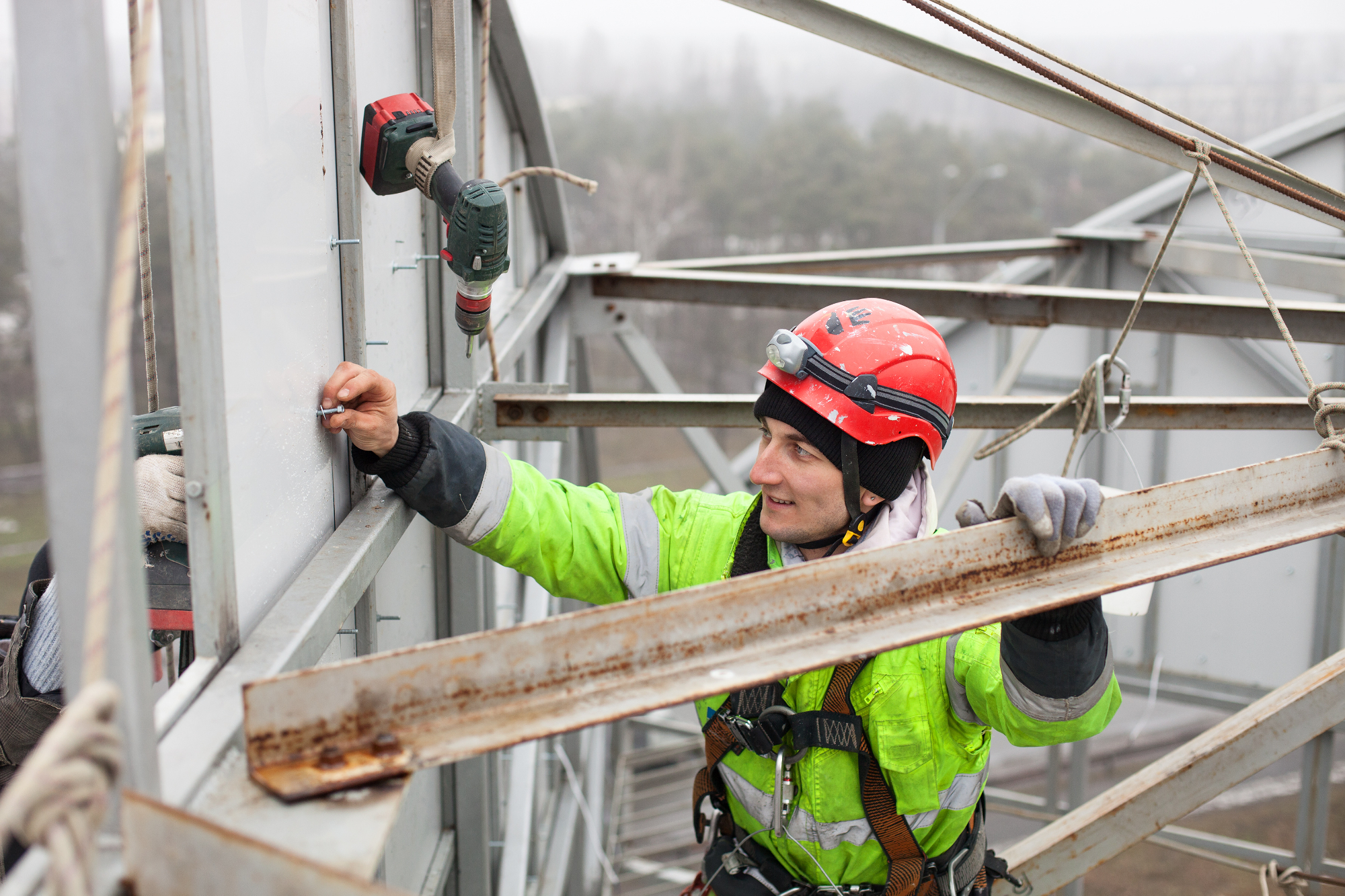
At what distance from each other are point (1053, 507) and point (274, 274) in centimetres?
127

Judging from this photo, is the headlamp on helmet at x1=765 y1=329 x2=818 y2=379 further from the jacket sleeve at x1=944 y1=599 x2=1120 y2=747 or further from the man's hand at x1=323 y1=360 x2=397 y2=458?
the man's hand at x1=323 y1=360 x2=397 y2=458

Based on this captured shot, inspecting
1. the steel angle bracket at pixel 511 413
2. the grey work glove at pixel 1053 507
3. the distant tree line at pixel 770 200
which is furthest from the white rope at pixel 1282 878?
the distant tree line at pixel 770 200

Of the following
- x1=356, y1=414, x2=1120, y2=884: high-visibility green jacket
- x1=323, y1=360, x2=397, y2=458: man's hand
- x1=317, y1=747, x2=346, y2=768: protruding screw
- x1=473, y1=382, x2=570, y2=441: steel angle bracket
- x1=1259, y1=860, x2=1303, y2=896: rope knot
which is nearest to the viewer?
x1=317, y1=747, x2=346, y2=768: protruding screw

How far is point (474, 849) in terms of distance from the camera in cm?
322

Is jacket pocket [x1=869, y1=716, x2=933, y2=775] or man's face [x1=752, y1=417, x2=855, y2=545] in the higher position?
man's face [x1=752, y1=417, x2=855, y2=545]

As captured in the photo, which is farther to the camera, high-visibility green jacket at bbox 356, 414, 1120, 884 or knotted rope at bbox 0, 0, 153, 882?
high-visibility green jacket at bbox 356, 414, 1120, 884

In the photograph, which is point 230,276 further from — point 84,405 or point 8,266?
point 8,266

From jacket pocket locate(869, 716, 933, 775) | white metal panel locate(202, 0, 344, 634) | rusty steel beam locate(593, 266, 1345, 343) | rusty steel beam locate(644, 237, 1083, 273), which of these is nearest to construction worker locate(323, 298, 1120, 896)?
jacket pocket locate(869, 716, 933, 775)

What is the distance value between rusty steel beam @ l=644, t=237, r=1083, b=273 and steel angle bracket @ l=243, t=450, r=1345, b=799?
359 centimetres

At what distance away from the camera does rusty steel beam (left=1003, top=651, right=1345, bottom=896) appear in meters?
2.65

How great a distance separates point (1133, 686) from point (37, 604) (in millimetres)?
6748

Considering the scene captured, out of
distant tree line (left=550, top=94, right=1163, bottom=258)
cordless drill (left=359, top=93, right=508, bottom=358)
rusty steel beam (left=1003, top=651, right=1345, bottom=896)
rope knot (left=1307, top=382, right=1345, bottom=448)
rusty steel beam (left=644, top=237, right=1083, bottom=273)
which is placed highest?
distant tree line (left=550, top=94, right=1163, bottom=258)

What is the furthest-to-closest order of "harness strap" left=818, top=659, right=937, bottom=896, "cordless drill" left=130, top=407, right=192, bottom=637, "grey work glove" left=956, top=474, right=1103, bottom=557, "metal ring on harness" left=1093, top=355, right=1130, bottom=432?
"metal ring on harness" left=1093, top=355, right=1130, bottom=432 < "harness strap" left=818, top=659, right=937, bottom=896 < "cordless drill" left=130, top=407, right=192, bottom=637 < "grey work glove" left=956, top=474, right=1103, bottom=557

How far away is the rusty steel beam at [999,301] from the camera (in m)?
3.77
